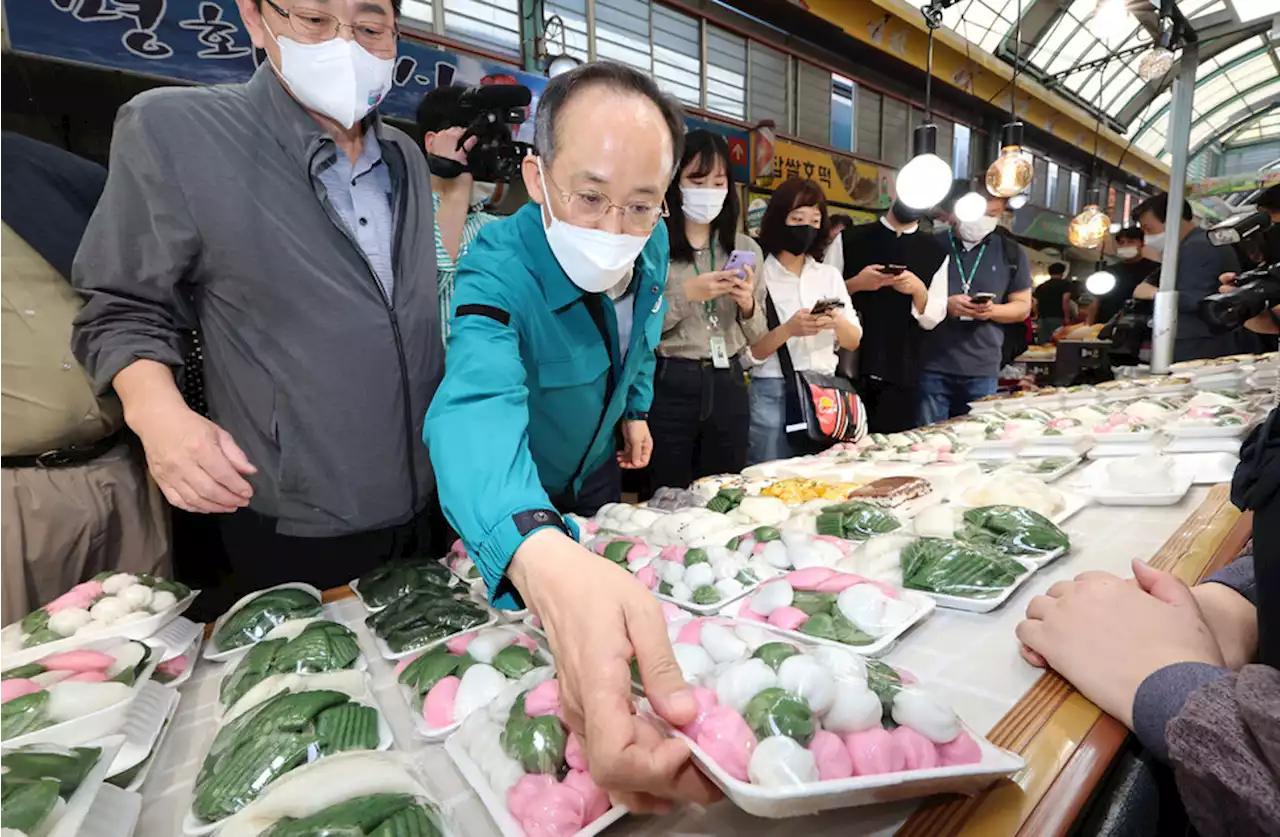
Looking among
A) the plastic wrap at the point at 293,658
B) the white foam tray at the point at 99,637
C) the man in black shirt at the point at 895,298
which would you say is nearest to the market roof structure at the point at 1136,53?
the man in black shirt at the point at 895,298

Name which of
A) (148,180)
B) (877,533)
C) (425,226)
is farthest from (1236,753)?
(148,180)

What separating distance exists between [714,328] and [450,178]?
1.24 metres

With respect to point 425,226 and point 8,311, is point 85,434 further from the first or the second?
point 425,226

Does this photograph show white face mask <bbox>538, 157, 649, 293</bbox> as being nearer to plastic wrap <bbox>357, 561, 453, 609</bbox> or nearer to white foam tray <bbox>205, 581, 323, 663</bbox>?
plastic wrap <bbox>357, 561, 453, 609</bbox>

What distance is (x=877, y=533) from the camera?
139 centimetres

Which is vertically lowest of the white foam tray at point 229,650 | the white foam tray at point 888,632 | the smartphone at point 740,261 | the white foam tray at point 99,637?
the white foam tray at point 229,650

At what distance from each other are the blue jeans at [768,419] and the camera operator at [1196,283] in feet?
10.2

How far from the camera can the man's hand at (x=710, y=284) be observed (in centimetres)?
A: 247

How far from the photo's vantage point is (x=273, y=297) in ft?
4.34

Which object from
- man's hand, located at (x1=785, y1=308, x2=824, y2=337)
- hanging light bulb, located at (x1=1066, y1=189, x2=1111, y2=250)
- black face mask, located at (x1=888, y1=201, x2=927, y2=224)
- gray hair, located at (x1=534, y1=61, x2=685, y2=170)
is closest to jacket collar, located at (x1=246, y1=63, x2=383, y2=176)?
gray hair, located at (x1=534, y1=61, x2=685, y2=170)

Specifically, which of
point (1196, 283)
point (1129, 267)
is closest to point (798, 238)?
point (1196, 283)

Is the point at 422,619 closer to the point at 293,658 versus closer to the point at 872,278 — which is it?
the point at 293,658

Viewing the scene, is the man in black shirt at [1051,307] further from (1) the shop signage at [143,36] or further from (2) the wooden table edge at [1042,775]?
(2) the wooden table edge at [1042,775]

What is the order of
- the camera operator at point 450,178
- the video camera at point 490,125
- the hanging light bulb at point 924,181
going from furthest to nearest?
the hanging light bulb at point 924,181 → the video camera at point 490,125 → the camera operator at point 450,178
